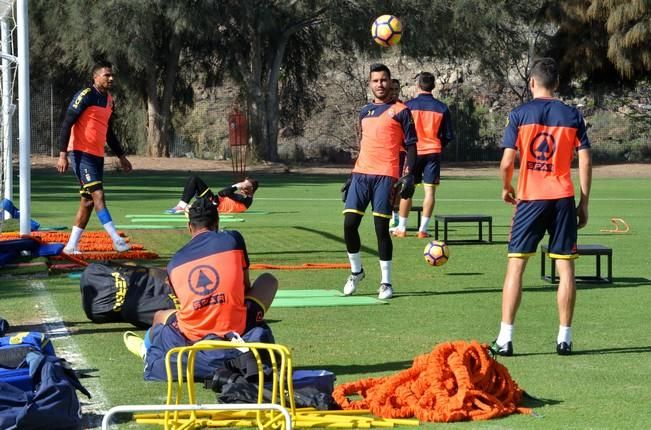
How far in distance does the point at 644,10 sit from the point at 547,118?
134ft

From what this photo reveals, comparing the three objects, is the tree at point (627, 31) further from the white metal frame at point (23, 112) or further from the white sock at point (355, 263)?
the white sock at point (355, 263)

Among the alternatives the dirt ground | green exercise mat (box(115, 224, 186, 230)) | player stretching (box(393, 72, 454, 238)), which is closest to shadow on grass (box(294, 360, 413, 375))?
player stretching (box(393, 72, 454, 238))

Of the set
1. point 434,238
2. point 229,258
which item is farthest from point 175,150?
point 229,258

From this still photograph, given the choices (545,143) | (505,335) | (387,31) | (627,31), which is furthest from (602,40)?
(505,335)

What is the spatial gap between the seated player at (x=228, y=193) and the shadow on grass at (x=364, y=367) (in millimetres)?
8833

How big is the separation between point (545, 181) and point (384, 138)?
10.5 feet

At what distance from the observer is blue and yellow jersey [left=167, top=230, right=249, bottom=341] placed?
7.52 meters

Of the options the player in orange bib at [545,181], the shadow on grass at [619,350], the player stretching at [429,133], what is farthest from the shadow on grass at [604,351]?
the player stretching at [429,133]

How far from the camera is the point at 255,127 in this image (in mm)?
52906

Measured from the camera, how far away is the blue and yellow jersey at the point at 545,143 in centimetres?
877

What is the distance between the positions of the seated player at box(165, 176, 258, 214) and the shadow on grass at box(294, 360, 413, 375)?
29.0 ft

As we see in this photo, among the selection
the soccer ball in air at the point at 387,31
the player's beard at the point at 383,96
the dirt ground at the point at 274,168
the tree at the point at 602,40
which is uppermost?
the tree at the point at 602,40

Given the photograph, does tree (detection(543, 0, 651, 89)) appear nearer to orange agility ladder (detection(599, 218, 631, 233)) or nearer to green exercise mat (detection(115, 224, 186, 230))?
orange agility ladder (detection(599, 218, 631, 233))

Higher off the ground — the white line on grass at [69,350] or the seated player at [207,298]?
the seated player at [207,298]
